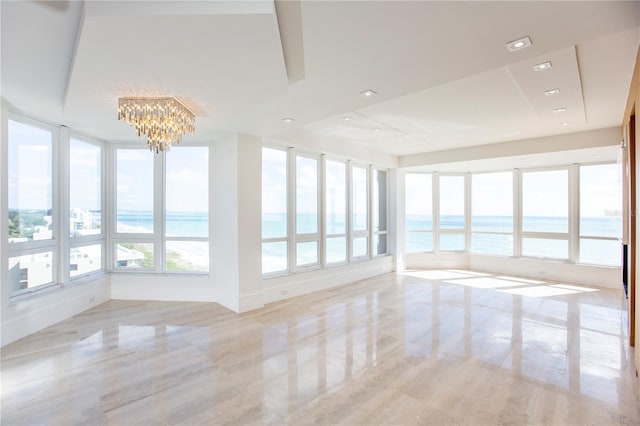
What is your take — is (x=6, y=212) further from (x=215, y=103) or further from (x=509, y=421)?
(x=509, y=421)

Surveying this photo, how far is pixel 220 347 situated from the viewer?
11.5 ft

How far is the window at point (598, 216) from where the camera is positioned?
21.3 ft

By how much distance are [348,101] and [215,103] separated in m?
1.46

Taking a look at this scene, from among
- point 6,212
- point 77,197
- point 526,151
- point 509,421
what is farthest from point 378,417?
point 526,151

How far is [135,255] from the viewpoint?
17.7ft

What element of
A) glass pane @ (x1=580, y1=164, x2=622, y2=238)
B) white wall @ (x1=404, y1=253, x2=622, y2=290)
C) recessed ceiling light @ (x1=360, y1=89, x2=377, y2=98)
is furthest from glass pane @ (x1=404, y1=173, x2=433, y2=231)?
recessed ceiling light @ (x1=360, y1=89, x2=377, y2=98)

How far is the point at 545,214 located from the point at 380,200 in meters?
3.88

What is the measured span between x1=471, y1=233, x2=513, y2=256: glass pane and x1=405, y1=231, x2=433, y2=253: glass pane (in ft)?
3.71

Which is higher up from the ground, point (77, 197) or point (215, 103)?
point (215, 103)

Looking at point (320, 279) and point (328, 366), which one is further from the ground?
point (320, 279)

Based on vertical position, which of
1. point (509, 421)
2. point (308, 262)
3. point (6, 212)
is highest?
point (6, 212)

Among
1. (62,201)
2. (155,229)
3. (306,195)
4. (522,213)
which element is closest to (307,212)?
(306,195)

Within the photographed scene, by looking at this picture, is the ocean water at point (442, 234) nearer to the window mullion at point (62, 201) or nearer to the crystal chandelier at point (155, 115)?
the window mullion at point (62, 201)

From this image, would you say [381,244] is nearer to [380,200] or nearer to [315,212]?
[380,200]
